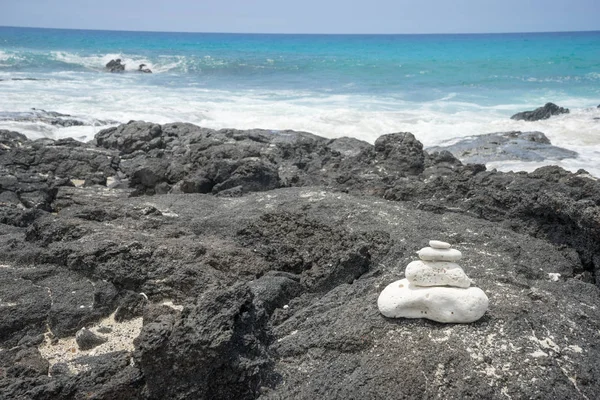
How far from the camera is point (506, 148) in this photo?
13.7 metres

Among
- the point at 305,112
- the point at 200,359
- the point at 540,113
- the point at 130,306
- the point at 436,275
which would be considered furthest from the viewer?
the point at 305,112

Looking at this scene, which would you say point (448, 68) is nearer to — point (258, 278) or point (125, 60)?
point (125, 60)

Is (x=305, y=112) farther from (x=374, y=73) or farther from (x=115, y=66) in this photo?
(x=115, y=66)

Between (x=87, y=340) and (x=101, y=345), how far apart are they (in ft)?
0.34

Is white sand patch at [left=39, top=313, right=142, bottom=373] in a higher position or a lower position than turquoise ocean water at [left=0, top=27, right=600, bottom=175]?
higher

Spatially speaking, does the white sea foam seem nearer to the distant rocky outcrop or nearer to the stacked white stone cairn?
the stacked white stone cairn

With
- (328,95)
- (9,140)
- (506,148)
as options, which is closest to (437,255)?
(506,148)

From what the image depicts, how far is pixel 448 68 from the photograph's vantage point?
41.5m

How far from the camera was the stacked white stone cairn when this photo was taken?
379cm

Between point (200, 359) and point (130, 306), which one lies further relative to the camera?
point (130, 306)

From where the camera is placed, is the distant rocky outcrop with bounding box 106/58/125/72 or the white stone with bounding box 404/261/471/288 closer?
the white stone with bounding box 404/261/471/288

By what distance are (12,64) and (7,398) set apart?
4300 cm

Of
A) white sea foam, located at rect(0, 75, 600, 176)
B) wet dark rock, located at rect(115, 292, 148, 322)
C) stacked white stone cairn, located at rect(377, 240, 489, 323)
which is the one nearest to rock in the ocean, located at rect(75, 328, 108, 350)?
wet dark rock, located at rect(115, 292, 148, 322)

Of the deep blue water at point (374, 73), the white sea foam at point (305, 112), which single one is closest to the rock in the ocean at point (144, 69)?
the deep blue water at point (374, 73)
